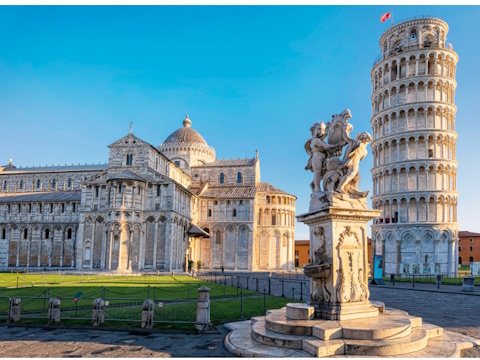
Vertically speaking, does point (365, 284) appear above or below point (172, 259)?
above

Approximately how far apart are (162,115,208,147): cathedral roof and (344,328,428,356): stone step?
205 ft

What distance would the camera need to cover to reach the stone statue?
10.2m

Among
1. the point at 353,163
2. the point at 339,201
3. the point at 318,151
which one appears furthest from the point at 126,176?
the point at 339,201

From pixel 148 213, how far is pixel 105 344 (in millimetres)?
37263

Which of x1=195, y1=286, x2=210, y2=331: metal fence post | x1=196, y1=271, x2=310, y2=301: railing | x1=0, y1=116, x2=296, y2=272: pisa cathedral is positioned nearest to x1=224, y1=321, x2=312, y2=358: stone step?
x1=195, y1=286, x2=210, y2=331: metal fence post

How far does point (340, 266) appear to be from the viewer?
9.29 m

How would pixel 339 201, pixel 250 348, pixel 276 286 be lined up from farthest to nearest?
pixel 276 286 → pixel 339 201 → pixel 250 348

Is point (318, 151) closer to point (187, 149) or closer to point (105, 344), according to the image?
point (105, 344)

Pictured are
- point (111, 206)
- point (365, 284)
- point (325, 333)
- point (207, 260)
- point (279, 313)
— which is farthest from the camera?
point (207, 260)

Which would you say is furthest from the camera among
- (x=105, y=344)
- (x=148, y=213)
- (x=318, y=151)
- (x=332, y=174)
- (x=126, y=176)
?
(x=148, y=213)

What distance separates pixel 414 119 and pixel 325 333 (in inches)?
1906

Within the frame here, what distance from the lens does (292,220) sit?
6262cm

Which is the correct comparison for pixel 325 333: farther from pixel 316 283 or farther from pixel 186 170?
pixel 186 170

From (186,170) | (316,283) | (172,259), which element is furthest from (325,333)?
(186,170)
